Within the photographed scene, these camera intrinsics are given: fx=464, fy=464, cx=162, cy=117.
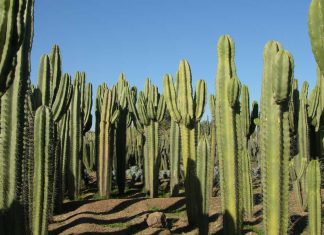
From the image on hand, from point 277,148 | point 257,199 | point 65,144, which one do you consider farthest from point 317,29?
point 257,199

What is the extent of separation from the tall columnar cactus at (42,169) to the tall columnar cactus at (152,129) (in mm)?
6916

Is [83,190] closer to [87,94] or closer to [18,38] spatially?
[87,94]

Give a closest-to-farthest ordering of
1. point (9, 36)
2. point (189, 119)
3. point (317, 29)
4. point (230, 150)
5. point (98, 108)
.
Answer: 1. point (9, 36)
2. point (317, 29)
3. point (230, 150)
4. point (189, 119)
5. point (98, 108)

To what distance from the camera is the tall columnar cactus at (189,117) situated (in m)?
9.34

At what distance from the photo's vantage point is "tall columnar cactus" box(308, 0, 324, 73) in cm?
441

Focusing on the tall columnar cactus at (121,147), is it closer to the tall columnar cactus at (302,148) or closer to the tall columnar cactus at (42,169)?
the tall columnar cactus at (302,148)

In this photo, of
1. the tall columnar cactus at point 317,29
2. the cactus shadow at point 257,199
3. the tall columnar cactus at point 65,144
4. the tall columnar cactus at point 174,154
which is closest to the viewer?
the tall columnar cactus at point 317,29

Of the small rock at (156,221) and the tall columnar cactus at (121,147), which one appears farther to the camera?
the tall columnar cactus at (121,147)

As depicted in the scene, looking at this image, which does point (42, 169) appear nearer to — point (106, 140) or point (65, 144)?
point (65, 144)

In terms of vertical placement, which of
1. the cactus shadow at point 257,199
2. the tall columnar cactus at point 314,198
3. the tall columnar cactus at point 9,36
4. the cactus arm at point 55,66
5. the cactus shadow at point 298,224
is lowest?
the cactus shadow at point 298,224

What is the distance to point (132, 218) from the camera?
35.4ft

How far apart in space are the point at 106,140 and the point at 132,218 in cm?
368

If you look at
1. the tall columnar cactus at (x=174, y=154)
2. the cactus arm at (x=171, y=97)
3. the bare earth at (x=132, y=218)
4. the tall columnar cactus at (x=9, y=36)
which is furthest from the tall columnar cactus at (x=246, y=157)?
the tall columnar cactus at (x=9, y=36)

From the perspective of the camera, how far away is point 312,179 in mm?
7004
